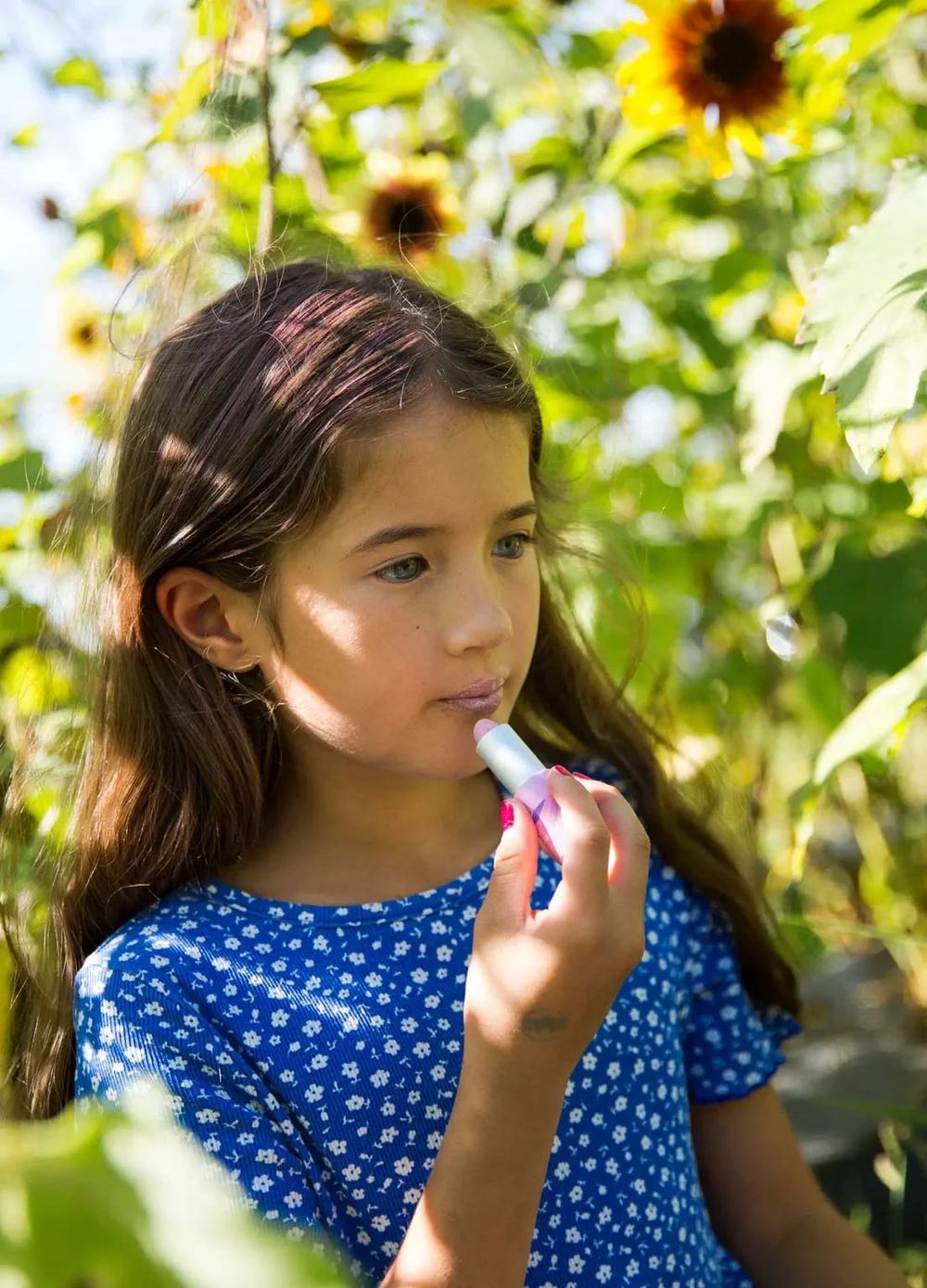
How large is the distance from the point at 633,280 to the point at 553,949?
0.91 meters

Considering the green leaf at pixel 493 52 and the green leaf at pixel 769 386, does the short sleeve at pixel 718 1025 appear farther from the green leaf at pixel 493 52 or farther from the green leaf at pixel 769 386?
the green leaf at pixel 493 52

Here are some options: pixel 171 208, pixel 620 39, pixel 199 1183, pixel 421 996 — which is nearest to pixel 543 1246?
pixel 421 996

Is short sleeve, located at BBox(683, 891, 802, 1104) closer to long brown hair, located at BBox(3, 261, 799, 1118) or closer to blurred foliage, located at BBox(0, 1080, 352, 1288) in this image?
long brown hair, located at BBox(3, 261, 799, 1118)

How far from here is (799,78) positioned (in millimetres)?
1182

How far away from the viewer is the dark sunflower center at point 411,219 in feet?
4.78

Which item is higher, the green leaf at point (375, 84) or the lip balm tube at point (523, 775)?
the green leaf at point (375, 84)

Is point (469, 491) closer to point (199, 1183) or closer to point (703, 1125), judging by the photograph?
point (703, 1125)

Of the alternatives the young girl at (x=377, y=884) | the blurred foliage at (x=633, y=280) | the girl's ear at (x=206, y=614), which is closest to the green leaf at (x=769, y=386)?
the blurred foliage at (x=633, y=280)

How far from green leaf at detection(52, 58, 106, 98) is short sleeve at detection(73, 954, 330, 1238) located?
894mm

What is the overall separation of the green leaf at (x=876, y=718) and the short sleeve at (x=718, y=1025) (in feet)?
0.52

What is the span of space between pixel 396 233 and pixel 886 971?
3.58 ft

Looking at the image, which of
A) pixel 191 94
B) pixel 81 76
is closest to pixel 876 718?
pixel 191 94

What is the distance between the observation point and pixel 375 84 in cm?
117

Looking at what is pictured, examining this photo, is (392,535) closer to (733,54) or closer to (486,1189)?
(486,1189)
